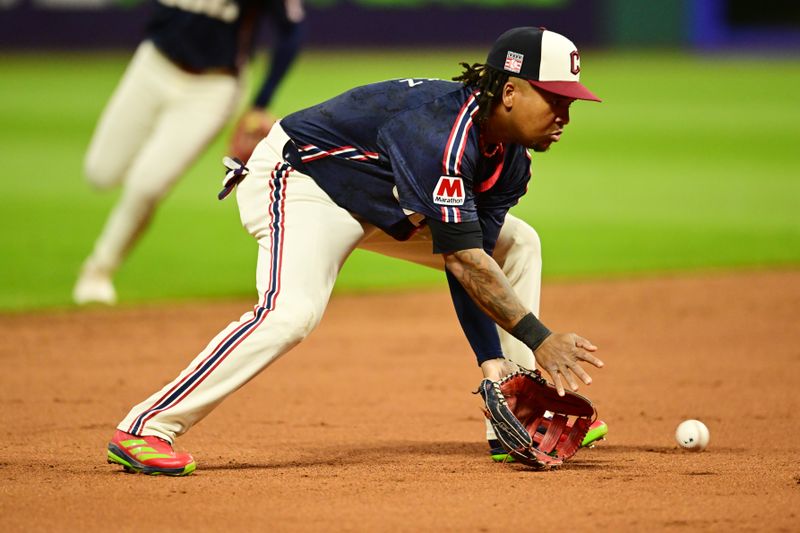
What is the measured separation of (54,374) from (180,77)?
2.74 m

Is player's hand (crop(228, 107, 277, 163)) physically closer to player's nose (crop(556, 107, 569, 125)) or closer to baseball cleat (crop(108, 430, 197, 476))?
baseball cleat (crop(108, 430, 197, 476))

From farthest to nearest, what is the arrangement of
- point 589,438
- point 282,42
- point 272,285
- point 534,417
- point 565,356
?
point 282,42 → point 589,438 → point 534,417 → point 272,285 → point 565,356

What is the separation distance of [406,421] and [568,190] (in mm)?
8476

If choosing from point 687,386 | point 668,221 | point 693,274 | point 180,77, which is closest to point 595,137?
point 668,221

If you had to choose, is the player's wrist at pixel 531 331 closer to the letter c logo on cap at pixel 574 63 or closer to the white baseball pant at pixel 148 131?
the letter c logo on cap at pixel 574 63

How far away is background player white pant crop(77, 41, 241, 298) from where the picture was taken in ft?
29.4

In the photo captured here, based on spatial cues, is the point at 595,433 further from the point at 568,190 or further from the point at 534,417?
the point at 568,190

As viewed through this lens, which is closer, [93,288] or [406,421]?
[406,421]

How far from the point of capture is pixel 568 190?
1432 cm

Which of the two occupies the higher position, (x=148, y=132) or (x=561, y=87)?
(x=561, y=87)

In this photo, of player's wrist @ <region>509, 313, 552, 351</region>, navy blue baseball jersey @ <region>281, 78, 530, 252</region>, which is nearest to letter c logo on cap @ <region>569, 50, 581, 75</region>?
navy blue baseball jersey @ <region>281, 78, 530, 252</region>

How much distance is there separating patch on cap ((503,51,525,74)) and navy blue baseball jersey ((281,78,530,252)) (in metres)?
0.17

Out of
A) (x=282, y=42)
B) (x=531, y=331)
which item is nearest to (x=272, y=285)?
(x=531, y=331)

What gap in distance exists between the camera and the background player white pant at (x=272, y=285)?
15.7 feet
